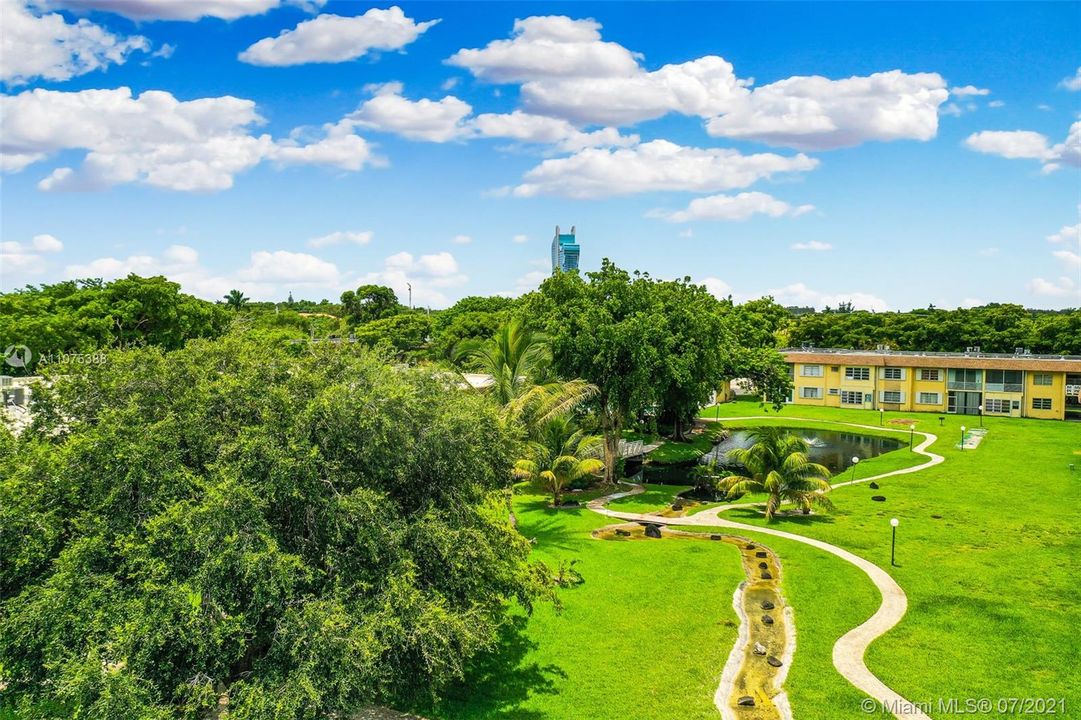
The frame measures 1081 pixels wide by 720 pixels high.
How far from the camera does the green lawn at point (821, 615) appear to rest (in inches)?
663

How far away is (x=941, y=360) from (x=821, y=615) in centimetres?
5694

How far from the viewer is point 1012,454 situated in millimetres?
47562

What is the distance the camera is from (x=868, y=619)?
20875mm

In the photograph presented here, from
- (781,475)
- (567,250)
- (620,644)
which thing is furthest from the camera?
(567,250)

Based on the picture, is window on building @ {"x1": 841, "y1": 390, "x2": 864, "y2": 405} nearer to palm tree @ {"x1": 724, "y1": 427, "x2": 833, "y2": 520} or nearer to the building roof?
the building roof

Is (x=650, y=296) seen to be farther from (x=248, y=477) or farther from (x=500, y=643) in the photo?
(x=248, y=477)

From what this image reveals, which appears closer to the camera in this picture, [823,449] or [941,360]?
[823,449]

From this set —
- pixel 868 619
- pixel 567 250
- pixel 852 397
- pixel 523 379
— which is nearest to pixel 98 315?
pixel 523 379

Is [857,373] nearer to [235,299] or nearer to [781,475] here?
[781,475]

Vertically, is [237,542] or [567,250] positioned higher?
[567,250]

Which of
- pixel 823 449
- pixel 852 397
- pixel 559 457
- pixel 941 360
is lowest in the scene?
pixel 823 449

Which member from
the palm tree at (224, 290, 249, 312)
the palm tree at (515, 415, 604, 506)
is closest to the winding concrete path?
the palm tree at (515, 415, 604, 506)

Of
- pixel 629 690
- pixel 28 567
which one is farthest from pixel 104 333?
pixel 629 690

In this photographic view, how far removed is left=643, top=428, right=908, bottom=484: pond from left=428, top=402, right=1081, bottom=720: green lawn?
1094 centimetres
